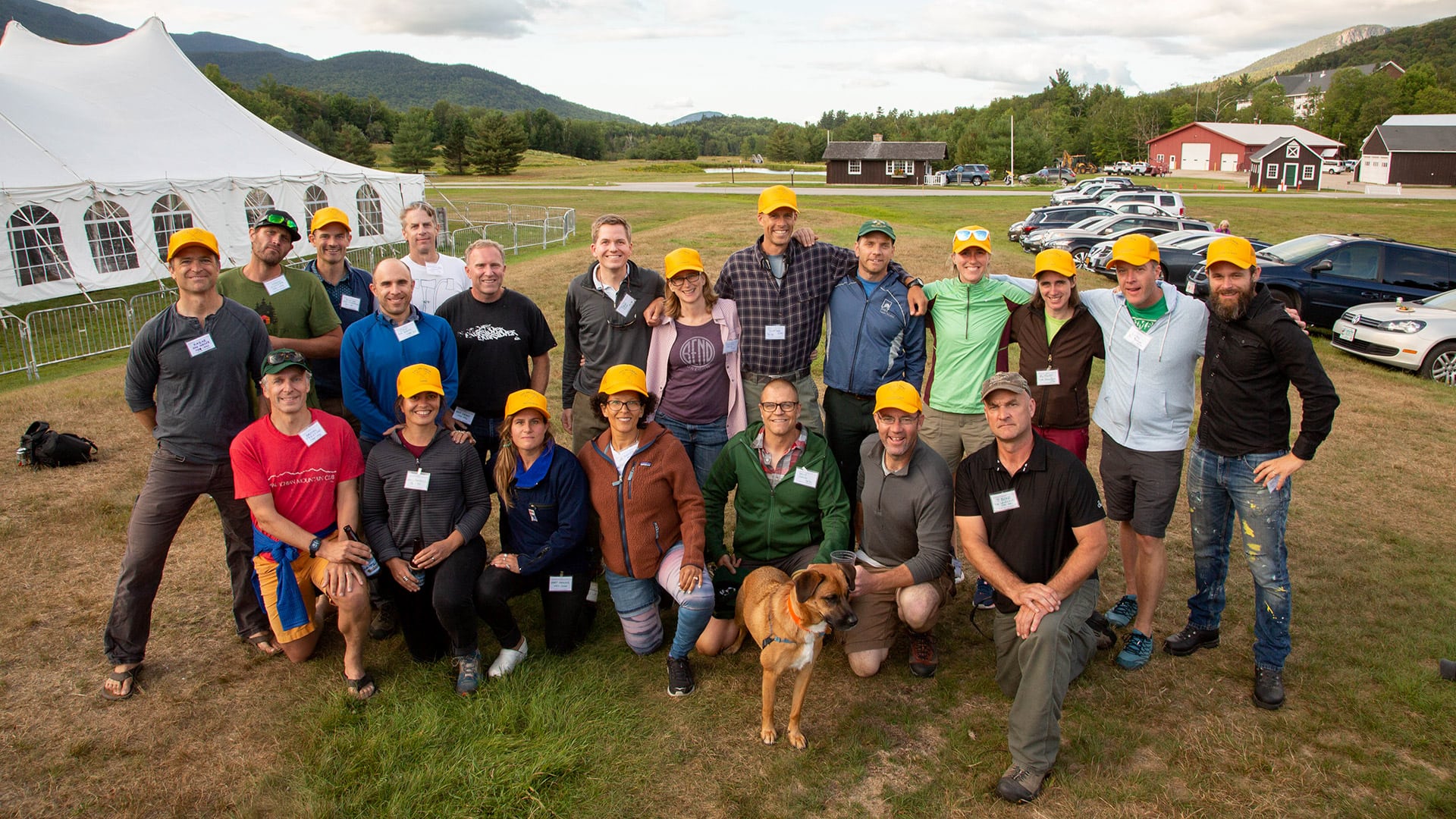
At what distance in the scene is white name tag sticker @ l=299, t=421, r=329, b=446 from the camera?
419 centimetres

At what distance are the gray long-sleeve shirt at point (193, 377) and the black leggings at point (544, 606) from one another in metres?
1.59

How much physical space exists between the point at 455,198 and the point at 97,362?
31220mm

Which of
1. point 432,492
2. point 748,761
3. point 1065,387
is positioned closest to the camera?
point 748,761

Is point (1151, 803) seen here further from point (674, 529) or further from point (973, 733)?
Answer: point (674, 529)

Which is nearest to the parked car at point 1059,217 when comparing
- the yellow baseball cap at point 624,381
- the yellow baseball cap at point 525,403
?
the yellow baseball cap at point 624,381

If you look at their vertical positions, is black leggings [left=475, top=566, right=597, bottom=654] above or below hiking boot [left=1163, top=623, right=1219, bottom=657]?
above

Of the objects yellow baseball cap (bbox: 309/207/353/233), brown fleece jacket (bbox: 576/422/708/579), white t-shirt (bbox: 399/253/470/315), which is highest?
yellow baseball cap (bbox: 309/207/353/233)

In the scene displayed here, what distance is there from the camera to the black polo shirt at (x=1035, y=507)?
12.6ft

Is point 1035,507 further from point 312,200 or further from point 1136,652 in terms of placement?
point 312,200

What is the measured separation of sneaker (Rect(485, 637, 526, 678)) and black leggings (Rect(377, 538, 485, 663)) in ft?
0.50

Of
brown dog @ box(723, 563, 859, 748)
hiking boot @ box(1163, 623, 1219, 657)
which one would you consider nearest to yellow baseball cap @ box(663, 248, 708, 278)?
brown dog @ box(723, 563, 859, 748)

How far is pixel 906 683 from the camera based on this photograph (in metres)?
4.37

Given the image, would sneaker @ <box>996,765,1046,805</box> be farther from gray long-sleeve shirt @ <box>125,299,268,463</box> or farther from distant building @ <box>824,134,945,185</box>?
distant building @ <box>824,134,945,185</box>

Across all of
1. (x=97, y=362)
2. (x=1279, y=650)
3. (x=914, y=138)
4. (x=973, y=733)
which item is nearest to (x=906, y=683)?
(x=973, y=733)
